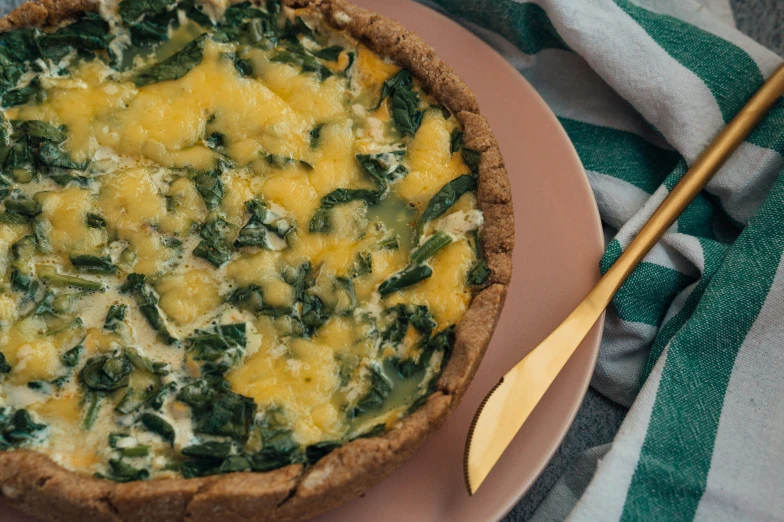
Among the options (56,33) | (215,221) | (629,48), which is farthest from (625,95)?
(56,33)

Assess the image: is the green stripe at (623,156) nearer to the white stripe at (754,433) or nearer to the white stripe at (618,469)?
the white stripe at (754,433)

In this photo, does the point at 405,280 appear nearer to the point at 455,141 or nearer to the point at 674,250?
the point at 455,141

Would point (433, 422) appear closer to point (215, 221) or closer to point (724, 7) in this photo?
point (215, 221)

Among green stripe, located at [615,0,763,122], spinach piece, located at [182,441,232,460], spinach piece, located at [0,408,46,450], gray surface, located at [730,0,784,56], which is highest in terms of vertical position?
gray surface, located at [730,0,784,56]

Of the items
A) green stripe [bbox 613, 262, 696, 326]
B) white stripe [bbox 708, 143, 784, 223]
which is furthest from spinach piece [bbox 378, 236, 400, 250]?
white stripe [bbox 708, 143, 784, 223]

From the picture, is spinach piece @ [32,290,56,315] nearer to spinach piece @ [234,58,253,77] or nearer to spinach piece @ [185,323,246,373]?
spinach piece @ [185,323,246,373]

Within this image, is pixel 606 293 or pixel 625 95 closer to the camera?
pixel 606 293
